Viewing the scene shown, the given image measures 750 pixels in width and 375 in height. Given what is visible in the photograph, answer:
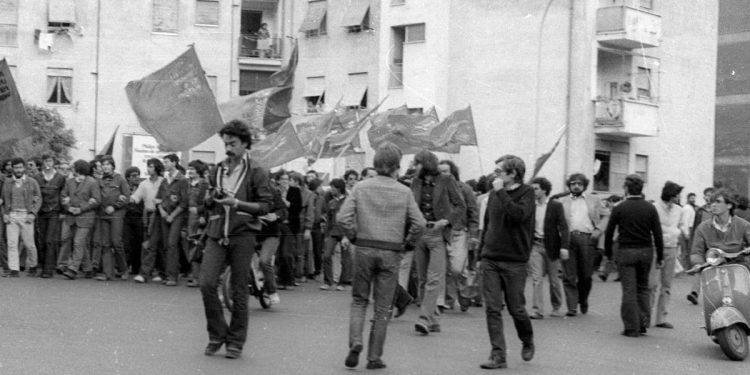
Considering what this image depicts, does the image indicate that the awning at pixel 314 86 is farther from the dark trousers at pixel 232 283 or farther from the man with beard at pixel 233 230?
the dark trousers at pixel 232 283

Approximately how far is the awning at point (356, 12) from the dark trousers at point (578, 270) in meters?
29.7

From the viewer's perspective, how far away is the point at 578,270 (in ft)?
55.5

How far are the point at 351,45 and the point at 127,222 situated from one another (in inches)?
1063

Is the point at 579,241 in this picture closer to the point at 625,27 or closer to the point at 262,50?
the point at 625,27

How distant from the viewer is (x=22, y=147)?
1789 inches

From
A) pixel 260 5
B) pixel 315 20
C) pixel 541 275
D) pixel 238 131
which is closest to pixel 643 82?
pixel 315 20

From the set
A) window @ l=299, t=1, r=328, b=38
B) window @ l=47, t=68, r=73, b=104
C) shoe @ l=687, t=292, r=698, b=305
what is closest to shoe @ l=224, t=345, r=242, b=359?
shoe @ l=687, t=292, r=698, b=305

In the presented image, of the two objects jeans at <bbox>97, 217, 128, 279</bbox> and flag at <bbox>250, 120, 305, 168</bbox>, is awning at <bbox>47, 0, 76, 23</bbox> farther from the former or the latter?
jeans at <bbox>97, 217, 128, 279</bbox>

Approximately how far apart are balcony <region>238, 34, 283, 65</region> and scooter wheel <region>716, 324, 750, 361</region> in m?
39.1

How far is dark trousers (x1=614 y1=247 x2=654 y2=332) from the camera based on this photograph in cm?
1395

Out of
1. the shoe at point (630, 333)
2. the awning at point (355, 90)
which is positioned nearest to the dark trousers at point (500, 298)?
the shoe at point (630, 333)

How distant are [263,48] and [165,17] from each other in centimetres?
409

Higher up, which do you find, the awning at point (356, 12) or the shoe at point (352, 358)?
the awning at point (356, 12)

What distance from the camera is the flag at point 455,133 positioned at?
3056cm
